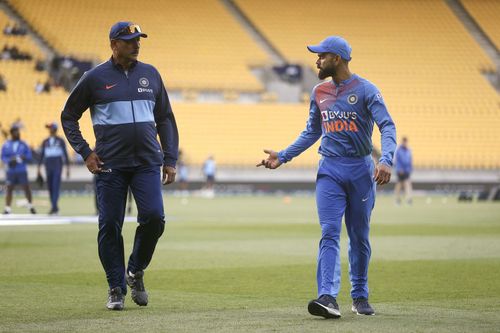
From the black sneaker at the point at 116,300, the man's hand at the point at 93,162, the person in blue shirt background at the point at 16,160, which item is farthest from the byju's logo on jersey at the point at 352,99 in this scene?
the person in blue shirt background at the point at 16,160

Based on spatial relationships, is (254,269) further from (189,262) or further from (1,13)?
(1,13)

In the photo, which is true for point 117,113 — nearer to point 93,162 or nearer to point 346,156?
point 93,162

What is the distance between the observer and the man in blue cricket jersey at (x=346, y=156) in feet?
28.2

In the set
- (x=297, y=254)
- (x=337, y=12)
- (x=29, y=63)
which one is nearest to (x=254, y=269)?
(x=297, y=254)

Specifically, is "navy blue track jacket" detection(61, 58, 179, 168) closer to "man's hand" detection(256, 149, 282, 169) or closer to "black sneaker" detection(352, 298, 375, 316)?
"man's hand" detection(256, 149, 282, 169)

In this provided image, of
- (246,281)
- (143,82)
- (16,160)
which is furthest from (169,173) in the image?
(16,160)

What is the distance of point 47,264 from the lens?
1338cm

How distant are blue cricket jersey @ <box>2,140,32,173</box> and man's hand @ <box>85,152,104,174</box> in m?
18.9

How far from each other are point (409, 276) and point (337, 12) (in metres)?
44.7

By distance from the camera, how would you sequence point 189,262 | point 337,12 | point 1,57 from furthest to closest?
point 337,12, point 1,57, point 189,262

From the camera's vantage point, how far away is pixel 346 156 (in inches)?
345

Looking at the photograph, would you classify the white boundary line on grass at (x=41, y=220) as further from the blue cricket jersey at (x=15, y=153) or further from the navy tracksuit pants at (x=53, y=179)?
the blue cricket jersey at (x=15, y=153)

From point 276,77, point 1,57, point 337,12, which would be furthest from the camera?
point 337,12

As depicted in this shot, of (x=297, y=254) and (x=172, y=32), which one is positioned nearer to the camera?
(x=297, y=254)
